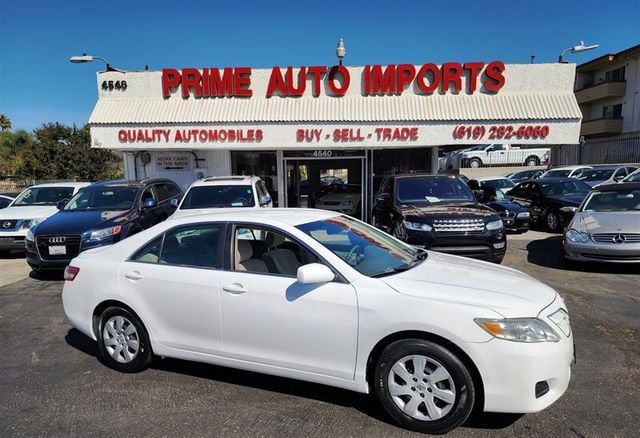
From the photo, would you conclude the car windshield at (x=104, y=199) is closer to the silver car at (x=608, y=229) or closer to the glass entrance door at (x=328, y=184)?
the glass entrance door at (x=328, y=184)

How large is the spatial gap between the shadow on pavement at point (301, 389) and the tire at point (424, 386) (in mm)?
179

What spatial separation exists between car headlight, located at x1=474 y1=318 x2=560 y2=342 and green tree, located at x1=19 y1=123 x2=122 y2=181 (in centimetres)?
3627

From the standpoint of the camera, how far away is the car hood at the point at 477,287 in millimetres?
2848

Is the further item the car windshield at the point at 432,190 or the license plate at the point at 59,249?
the car windshield at the point at 432,190

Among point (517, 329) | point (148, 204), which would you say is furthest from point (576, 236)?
point (148, 204)

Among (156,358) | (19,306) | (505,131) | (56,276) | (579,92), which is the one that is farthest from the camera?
(579,92)

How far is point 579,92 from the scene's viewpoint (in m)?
38.0

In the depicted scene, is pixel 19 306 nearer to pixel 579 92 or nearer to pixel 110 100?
pixel 110 100

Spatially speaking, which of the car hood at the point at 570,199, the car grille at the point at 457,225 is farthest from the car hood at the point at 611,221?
the car hood at the point at 570,199

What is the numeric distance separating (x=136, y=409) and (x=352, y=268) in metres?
2.04

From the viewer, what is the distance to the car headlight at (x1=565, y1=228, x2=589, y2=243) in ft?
24.7

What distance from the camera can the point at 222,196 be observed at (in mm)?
8938

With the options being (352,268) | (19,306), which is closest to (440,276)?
(352,268)

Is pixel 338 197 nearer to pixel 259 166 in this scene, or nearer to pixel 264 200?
pixel 259 166
